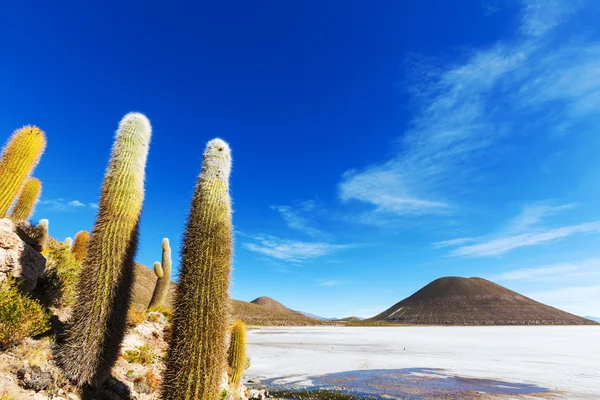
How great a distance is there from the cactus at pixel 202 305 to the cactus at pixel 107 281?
1771 millimetres

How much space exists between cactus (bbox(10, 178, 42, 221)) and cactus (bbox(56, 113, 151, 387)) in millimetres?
5079

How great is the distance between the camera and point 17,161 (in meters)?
6.85

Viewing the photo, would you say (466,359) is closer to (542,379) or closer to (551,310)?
(542,379)

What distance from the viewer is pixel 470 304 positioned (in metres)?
103

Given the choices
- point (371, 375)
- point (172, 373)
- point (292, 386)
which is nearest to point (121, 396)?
point (172, 373)

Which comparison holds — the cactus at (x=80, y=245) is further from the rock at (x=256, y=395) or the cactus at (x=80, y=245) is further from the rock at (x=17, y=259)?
the rock at (x=256, y=395)

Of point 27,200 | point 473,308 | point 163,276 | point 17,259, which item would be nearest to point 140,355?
point 17,259

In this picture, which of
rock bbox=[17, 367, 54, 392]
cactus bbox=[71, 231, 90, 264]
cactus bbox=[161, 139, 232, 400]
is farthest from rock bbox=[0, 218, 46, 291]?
cactus bbox=[161, 139, 232, 400]

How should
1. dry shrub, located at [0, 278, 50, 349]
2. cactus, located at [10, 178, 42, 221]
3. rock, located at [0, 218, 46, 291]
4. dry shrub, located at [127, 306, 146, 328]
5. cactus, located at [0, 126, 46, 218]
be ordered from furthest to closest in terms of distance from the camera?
cactus, located at [10, 178, 42, 221] → dry shrub, located at [127, 306, 146, 328] → cactus, located at [0, 126, 46, 218] → rock, located at [0, 218, 46, 291] → dry shrub, located at [0, 278, 50, 349]

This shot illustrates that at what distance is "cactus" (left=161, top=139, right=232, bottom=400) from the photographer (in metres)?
3.96

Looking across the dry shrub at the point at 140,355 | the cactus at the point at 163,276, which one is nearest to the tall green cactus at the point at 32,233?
the dry shrub at the point at 140,355

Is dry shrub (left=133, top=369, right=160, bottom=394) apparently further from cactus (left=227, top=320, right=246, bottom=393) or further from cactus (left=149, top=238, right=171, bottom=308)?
cactus (left=149, top=238, right=171, bottom=308)

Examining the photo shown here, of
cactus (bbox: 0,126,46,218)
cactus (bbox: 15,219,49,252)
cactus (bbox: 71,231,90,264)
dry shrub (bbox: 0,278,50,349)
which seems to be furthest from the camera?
cactus (bbox: 71,231,90,264)

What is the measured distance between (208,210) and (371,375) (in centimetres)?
1115
